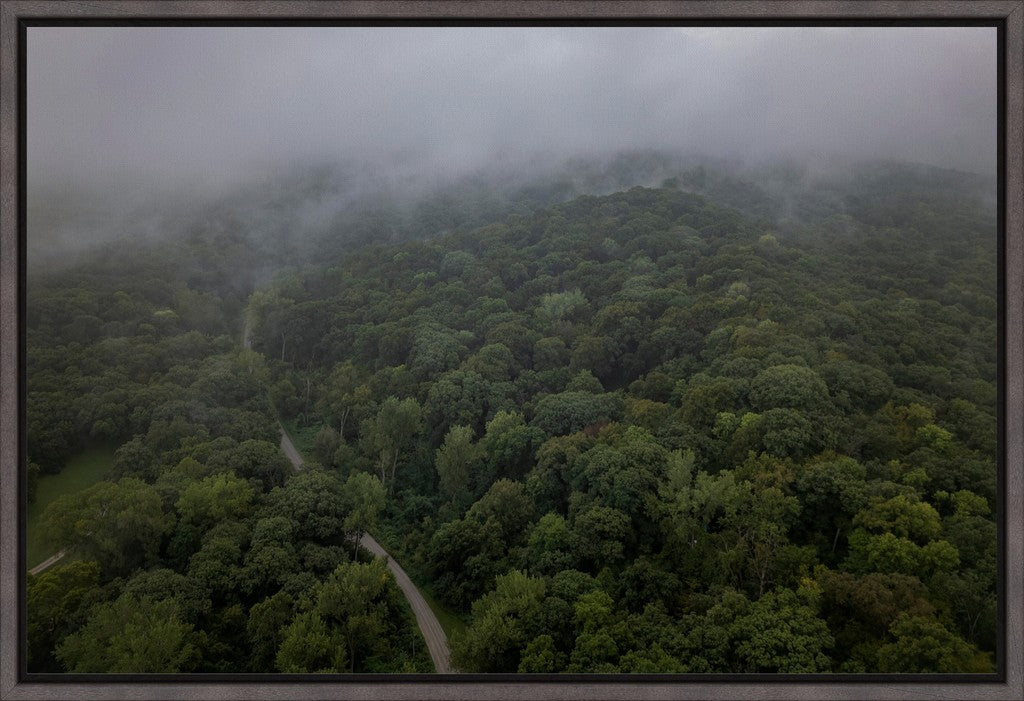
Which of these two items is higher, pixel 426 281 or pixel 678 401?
pixel 426 281

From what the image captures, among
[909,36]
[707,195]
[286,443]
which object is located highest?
[909,36]

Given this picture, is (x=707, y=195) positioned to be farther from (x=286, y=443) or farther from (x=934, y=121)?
(x=286, y=443)

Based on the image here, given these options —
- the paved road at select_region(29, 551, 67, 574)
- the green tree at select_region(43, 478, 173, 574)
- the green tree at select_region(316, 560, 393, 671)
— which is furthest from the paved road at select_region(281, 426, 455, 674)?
the paved road at select_region(29, 551, 67, 574)

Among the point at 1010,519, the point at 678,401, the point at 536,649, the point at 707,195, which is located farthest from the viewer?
the point at 707,195

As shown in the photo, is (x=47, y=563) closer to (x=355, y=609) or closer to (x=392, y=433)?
(x=355, y=609)

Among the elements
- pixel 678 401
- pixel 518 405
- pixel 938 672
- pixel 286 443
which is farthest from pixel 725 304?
pixel 286 443

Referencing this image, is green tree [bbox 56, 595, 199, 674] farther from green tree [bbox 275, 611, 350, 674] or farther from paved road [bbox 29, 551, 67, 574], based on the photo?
green tree [bbox 275, 611, 350, 674]
